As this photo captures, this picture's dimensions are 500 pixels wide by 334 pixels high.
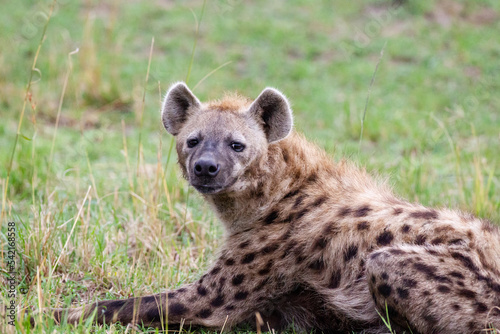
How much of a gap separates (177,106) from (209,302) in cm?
121

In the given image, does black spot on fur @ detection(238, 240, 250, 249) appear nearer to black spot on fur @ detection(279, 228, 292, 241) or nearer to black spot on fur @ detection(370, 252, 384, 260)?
black spot on fur @ detection(279, 228, 292, 241)

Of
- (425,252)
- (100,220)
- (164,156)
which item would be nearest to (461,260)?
(425,252)

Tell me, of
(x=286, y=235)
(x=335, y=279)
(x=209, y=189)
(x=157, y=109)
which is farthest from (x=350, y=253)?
(x=157, y=109)

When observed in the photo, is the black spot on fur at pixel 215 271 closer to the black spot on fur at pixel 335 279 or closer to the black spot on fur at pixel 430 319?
the black spot on fur at pixel 335 279

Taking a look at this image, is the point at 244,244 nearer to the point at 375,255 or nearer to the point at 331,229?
the point at 331,229

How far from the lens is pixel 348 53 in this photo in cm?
972

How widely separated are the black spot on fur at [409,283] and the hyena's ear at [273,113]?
1.10m

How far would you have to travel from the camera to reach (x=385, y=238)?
3.21 meters

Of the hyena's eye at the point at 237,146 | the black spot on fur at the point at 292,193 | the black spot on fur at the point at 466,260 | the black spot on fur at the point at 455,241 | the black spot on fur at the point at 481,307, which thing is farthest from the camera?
the black spot on fur at the point at 292,193

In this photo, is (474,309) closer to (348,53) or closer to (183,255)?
(183,255)

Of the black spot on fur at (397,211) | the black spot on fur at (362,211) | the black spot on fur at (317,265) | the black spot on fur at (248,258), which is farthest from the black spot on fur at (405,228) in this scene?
the black spot on fur at (248,258)

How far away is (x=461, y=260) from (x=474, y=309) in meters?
0.24

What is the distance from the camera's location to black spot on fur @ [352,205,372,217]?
338 centimetres

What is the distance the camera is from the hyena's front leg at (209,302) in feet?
10.7
